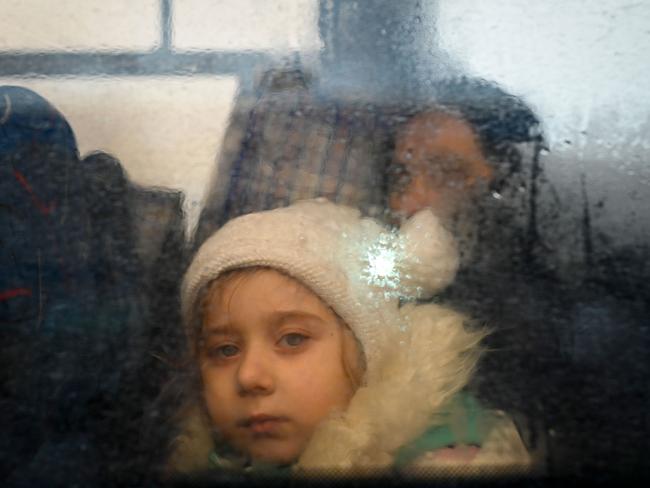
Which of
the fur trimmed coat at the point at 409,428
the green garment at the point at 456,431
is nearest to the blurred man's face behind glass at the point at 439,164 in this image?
the fur trimmed coat at the point at 409,428

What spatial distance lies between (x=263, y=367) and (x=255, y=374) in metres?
0.01

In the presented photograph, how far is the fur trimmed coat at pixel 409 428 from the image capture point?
99 cm

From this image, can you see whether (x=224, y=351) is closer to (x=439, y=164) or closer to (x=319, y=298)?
(x=319, y=298)

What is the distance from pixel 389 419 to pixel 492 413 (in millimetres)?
139

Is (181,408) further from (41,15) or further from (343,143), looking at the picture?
(41,15)

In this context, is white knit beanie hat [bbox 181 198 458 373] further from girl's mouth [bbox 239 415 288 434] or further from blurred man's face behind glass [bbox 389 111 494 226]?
girl's mouth [bbox 239 415 288 434]

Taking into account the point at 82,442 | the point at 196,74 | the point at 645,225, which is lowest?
the point at 82,442

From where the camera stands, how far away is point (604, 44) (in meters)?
0.99

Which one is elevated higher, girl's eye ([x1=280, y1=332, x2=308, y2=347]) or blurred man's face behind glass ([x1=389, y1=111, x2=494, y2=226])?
blurred man's face behind glass ([x1=389, y1=111, x2=494, y2=226])

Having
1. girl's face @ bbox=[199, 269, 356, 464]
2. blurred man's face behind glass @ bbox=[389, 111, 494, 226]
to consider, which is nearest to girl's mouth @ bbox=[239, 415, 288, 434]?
girl's face @ bbox=[199, 269, 356, 464]

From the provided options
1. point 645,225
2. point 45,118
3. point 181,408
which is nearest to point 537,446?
point 645,225

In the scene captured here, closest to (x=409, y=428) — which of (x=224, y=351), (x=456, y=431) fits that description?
(x=456, y=431)

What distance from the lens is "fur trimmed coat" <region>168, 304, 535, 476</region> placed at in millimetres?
987

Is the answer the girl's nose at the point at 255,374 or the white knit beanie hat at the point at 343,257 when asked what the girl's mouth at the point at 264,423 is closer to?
the girl's nose at the point at 255,374
